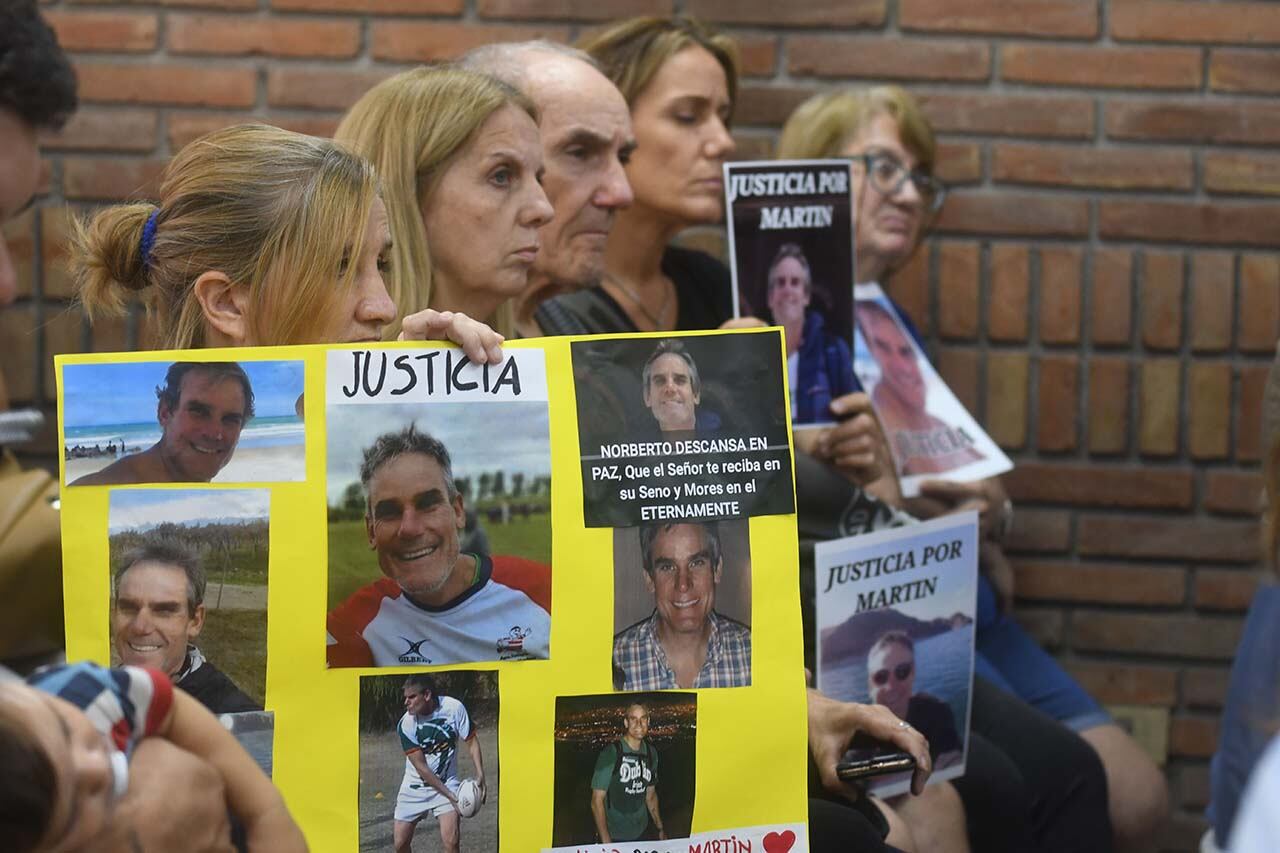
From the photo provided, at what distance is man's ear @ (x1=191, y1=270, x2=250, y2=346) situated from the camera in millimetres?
1654

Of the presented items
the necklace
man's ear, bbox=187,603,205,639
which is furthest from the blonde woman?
the necklace

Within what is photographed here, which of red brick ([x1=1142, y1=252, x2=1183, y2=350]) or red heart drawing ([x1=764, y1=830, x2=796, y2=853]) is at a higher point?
red brick ([x1=1142, y1=252, x2=1183, y2=350])

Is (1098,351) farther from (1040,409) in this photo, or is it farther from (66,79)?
(66,79)

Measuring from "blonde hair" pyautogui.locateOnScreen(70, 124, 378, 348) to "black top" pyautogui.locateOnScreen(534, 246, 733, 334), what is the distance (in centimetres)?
79

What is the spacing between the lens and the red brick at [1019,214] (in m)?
3.18

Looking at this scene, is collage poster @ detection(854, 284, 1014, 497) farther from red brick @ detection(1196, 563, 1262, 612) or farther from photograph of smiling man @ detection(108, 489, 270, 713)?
photograph of smiling man @ detection(108, 489, 270, 713)

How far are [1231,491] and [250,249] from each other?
225 cm

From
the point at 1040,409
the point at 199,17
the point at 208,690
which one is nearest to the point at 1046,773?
the point at 1040,409

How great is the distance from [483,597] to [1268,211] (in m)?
2.29

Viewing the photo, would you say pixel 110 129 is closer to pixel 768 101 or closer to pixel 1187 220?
pixel 768 101

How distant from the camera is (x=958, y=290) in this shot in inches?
126

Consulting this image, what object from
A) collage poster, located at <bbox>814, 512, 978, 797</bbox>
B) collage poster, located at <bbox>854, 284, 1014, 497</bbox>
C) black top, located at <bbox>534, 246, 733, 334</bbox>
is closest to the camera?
collage poster, located at <bbox>814, 512, 978, 797</bbox>

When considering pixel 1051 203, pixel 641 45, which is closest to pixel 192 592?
pixel 641 45

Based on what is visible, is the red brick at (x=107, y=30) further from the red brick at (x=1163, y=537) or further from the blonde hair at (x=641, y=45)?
the red brick at (x=1163, y=537)
